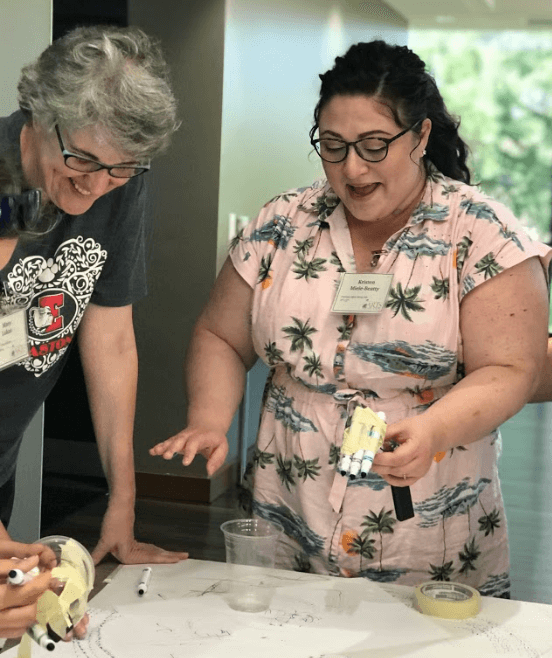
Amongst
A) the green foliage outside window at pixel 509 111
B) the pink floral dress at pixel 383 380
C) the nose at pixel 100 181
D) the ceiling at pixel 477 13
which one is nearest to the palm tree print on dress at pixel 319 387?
the pink floral dress at pixel 383 380

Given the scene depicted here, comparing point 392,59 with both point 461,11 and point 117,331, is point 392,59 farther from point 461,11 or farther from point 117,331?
point 461,11

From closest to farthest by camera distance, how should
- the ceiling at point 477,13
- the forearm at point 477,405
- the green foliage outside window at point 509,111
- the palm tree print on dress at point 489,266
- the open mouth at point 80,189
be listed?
the open mouth at point 80,189 < the forearm at point 477,405 < the palm tree print on dress at point 489,266 < the ceiling at point 477,13 < the green foliage outside window at point 509,111

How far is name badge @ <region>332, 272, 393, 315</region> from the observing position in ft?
5.90

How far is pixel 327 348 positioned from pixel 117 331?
17.0 inches

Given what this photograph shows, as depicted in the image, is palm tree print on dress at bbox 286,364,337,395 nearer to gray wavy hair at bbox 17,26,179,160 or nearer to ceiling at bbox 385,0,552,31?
gray wavy hair at bbox 17,26,179,160

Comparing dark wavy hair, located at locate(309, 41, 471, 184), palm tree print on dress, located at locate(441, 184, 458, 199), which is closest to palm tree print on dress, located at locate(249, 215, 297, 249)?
dark wavy hair, located at locate(309, 41, 471, 184)

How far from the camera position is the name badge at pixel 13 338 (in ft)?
5.19

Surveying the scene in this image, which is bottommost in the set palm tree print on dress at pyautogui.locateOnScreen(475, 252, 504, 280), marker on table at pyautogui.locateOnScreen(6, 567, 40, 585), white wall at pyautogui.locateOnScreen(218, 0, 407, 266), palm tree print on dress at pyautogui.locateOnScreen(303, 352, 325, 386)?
marker on table at pyautogui.locateOnScreen(6, 567, 40, 585)

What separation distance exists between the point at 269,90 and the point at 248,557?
434cm

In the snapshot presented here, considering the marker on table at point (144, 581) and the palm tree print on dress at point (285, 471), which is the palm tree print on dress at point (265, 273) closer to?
the palm tree print on dress at point (285, 471)

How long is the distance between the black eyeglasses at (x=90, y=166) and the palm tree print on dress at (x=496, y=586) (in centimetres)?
110

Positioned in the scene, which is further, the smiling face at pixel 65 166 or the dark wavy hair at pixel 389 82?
the dark wavy hair at pixel 389 82

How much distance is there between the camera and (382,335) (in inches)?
71.4

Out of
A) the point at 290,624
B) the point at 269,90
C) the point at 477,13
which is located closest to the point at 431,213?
the point at 290,624
